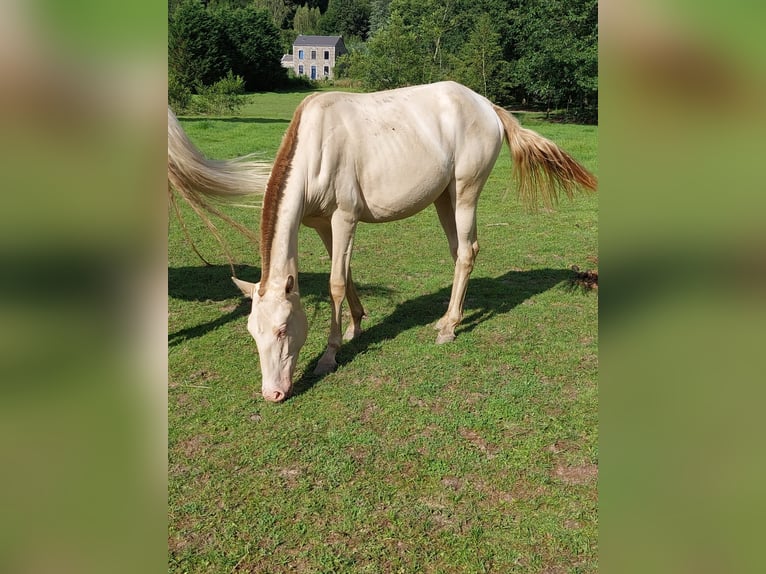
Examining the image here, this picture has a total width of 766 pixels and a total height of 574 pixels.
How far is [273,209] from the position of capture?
3.92m

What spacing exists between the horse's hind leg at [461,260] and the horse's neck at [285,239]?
1.63 m

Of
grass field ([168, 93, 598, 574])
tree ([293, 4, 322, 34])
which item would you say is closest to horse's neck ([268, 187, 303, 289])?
grass field ([168, 93, 598, 574])

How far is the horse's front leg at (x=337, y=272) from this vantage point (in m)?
4.48

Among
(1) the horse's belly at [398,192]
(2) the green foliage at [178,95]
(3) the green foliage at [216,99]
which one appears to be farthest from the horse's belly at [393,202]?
(3) the green foliage at [216,99]

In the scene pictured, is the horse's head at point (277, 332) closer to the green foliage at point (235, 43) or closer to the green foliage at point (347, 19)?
the green foliage at point (235, 43)

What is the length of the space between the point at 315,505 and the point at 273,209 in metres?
1.90

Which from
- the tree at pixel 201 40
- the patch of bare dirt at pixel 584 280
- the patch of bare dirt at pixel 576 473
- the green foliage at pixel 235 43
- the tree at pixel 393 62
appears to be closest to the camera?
the patch of bare dirt at pixel 576 473

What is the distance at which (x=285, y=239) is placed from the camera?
3928mm

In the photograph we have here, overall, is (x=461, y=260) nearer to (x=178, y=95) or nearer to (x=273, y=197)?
(x=273, y=197)

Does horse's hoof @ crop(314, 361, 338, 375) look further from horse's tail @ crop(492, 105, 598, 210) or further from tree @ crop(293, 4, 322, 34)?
tree @ crop(293, 4, 322, 34)

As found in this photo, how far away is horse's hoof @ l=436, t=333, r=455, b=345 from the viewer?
503cm

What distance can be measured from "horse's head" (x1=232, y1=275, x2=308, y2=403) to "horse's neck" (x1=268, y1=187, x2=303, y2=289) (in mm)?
114
